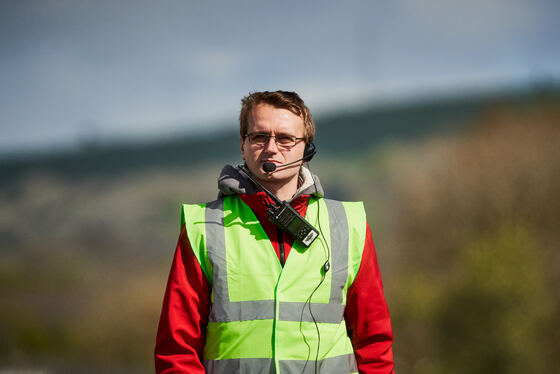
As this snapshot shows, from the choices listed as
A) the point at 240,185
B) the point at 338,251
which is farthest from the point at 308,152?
the point at 338,251

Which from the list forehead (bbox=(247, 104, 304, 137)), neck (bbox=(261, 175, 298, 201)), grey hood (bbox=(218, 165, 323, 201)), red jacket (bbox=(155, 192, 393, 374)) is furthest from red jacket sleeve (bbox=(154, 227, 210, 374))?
forehead (bbox=(247, 104, 304, 137))

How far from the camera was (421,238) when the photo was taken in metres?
4.02

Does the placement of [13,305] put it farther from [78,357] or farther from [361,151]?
[361,151]

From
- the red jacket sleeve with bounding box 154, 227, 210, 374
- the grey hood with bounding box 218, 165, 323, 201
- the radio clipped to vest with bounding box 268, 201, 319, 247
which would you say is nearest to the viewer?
the red jacket sleeve with bounding box 154, 227, 210, 374

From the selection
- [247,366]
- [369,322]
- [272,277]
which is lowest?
[247,366]

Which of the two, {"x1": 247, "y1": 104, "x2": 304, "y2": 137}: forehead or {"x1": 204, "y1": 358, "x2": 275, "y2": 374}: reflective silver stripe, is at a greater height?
{"x1": 247, "y1": 104, "x2": 304, "y2": 137}: forehead

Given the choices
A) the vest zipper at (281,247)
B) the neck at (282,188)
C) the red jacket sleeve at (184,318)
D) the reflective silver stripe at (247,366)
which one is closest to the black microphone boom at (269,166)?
the neck at (282,188)

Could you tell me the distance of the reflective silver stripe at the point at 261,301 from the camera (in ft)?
5.76

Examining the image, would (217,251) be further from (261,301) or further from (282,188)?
(282,188)

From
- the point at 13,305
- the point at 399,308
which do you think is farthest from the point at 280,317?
the point at 13,305

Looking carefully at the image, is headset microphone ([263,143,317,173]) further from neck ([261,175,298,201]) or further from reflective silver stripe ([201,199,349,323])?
reflective silver stripe ([201,199,349,323])

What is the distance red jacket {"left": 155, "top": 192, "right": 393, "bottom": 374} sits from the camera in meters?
1.72

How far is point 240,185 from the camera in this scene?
1953mm

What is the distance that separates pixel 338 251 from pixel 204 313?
0.51 m
